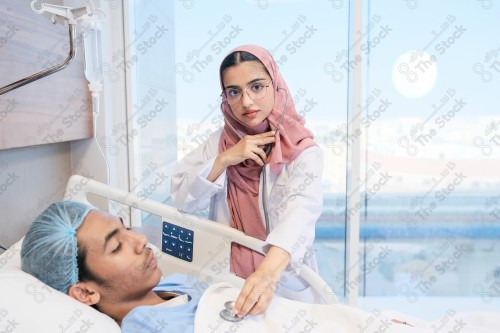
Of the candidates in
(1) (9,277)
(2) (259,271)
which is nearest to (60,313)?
(1) (9,277)

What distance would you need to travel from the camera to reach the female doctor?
1.36 meters

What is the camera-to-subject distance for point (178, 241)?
1.49 meters

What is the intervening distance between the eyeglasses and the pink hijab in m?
0.06

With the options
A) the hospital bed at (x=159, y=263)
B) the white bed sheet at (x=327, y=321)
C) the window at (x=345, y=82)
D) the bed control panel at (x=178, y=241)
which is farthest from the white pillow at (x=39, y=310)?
the window at (x=345, y=82)

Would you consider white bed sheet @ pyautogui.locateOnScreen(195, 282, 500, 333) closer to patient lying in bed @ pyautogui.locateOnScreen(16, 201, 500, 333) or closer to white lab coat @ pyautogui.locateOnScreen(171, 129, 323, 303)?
patient lying in bed @ pyautogui.locateOnScreen(16, 201, 500, 333)

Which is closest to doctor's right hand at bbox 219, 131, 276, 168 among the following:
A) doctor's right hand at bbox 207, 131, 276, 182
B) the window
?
doctor's right hand at bbox 207, 131, 276, 182

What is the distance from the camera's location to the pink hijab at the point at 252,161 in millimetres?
1435

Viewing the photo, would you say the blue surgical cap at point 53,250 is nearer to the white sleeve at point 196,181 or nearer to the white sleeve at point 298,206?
the white sleeve at point 196,181

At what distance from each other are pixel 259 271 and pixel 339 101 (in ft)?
5.01

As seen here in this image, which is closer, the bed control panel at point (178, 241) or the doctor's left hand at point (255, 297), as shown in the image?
the doctor's left hand at point (255, 297)

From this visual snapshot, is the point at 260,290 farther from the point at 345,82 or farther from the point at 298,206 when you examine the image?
the point at 345,82

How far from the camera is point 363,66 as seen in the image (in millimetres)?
2254

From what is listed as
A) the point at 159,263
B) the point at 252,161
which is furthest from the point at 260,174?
the point at 159,263

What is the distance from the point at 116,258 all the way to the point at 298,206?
57 cm
